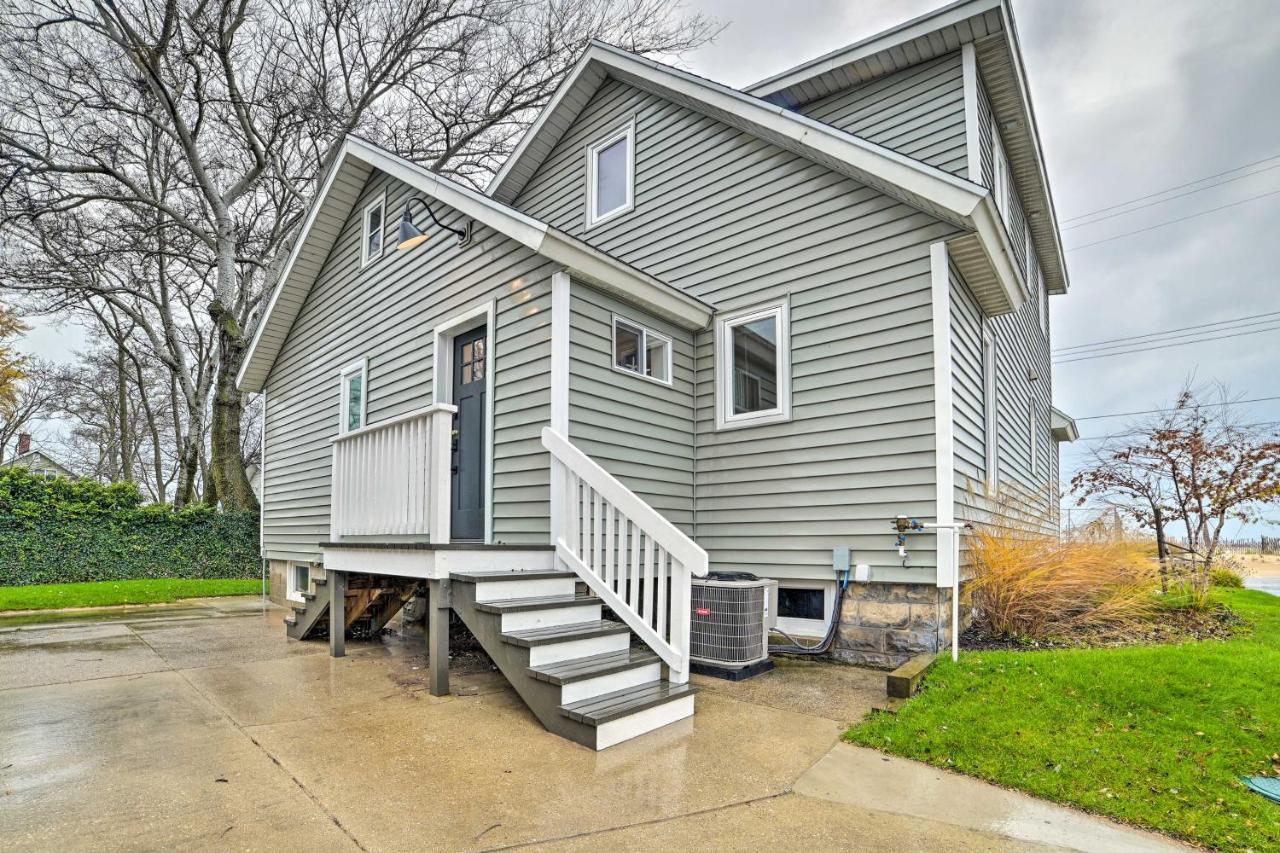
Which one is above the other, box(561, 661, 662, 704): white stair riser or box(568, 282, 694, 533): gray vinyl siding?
box(568, 282, 694, 533): gray vinyl siding

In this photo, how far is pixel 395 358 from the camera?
784 centimetres

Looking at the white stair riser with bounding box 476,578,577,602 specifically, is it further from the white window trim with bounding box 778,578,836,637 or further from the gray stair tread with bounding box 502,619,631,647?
the white window trim with bounding box 778,578,836,637

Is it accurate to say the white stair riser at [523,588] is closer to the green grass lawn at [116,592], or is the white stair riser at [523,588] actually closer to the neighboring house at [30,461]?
the green grass lawn at [116,592]

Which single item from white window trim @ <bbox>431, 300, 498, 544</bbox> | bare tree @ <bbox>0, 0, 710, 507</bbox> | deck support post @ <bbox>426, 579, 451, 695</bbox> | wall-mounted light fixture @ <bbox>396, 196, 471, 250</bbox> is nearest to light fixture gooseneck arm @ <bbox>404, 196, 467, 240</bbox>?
wall-mounted light fixture @ <bbox>396, 196, 471, 250</bbox>

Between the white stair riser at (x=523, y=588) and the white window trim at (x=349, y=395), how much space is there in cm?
441

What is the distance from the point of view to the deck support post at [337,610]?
5863 millimetres

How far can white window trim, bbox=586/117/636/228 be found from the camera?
823 cm

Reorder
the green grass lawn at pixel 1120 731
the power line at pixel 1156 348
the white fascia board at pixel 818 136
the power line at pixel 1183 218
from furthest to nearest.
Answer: the power line at pixel 1156 348, the power line at pixel 1183 218, the white fascia board at pixel 818 136, the green grass lawn at pixel 1120 731

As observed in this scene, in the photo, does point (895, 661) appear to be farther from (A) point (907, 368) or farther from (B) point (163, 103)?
(B) point (163, 103)

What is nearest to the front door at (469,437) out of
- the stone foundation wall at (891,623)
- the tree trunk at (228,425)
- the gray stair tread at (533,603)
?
the gray stair tread at (533,603)

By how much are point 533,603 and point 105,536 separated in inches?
478

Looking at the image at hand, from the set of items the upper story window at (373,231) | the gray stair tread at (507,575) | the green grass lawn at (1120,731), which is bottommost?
the green grass lawn at (1120,731)

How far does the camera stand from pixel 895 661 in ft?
17.9

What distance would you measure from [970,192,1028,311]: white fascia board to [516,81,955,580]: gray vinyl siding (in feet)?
0.86
